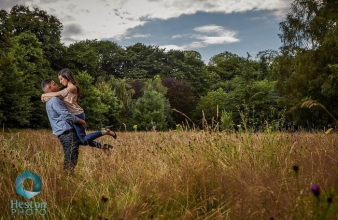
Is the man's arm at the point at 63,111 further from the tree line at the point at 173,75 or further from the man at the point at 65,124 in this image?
the tree line at the point at 173,75

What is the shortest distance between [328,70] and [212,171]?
20.1 meters

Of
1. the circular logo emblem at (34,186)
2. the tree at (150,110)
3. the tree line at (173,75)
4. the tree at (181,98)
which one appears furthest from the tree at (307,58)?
the tree at (181,98)

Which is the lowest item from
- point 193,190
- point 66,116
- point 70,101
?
point 193,190

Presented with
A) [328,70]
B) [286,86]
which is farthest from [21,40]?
[328,70]

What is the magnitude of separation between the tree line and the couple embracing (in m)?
1.46

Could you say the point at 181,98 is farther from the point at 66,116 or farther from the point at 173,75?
the point at 66,116

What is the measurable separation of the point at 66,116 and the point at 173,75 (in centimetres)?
4937

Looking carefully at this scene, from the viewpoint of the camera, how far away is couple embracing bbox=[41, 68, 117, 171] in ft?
14.7

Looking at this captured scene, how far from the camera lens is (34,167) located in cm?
362

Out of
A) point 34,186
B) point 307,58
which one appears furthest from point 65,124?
point 307,58

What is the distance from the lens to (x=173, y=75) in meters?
53.4

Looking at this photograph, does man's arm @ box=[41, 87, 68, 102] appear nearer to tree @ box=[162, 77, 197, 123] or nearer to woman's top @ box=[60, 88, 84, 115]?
woman's top @ box=[60, 88, 84, 115]

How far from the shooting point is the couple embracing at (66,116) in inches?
176

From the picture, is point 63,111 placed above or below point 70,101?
below
